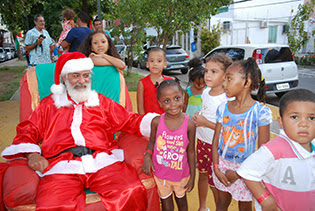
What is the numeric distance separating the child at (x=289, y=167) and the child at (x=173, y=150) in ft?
2.02

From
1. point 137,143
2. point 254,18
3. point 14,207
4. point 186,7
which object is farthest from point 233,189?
point 254,18

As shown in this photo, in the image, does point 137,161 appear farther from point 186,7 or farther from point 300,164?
point 186,7

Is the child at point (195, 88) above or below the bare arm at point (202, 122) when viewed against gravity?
above

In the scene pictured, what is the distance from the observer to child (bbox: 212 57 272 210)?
1819 mm

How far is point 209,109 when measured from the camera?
2.37 m

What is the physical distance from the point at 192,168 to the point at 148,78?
126 centimetres

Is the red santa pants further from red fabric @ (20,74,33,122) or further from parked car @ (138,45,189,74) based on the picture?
parked car @ (138,45,189,74)

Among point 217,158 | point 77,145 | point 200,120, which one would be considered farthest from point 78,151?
point 217,158

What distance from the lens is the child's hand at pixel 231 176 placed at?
1832mm

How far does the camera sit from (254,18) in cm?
2328

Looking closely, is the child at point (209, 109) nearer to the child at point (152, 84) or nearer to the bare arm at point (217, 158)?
the bare arm at point (217, 158)

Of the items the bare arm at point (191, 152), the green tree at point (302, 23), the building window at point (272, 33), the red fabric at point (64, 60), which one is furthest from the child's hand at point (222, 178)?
the building window at point (272, 33)

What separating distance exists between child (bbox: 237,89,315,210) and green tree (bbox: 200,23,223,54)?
62.0ft

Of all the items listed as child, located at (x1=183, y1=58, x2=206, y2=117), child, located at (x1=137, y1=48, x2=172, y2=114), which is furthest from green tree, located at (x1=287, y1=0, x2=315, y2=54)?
child, located at (x1=137, y1=48, x2=172, y2=114)
